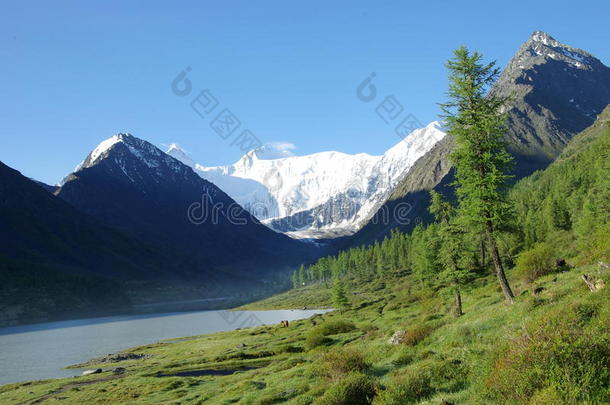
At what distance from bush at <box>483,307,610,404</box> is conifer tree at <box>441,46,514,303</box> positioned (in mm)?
20241

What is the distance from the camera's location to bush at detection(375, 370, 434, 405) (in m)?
18.8

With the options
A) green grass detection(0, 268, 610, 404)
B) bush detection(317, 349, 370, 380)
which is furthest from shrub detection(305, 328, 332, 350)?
bush detection(317, 349, 370, 380)

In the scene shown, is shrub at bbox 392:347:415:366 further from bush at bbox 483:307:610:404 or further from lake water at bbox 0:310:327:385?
lake water at bbox 0:310:327:385

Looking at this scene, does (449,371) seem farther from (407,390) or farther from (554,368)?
(554,368)

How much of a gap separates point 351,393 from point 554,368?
9874 mm

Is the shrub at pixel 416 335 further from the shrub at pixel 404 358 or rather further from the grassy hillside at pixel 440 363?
the shrub at pixel 404 358

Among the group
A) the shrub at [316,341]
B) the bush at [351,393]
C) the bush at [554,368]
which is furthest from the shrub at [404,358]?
the shrub at [316,341]

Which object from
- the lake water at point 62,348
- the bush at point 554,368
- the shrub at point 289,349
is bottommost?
the shrub at point 289,349

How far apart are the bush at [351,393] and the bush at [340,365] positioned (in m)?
3.81

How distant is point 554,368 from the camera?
14.4 metres

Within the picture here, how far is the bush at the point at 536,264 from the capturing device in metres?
48.5

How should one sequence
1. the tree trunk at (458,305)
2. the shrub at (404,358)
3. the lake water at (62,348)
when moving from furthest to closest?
the lake water at (62,348) < the tree trunk at (458,305) < the shrub at (404,358)

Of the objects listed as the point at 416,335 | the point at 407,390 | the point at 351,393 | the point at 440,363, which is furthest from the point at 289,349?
the point at 407,390

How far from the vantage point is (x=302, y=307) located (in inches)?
7377
